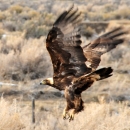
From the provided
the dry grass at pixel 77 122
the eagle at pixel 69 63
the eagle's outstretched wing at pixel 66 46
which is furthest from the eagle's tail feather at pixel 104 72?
the dry grass at pixel 77 122

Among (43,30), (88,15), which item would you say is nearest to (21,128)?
(43,30)

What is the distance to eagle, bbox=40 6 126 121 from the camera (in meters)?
4.47

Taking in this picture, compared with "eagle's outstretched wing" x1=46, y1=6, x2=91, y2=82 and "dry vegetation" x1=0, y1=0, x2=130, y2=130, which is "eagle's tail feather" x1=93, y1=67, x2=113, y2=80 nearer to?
"eagle's outstretched wing" x1=46, y1=6, x2=91, y2=82

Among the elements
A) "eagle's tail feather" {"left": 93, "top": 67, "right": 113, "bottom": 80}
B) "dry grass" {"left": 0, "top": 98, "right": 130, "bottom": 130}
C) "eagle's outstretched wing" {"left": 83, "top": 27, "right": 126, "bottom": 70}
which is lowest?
"dry grass" {"left": 0, "top": 98, "right": 130, "bottom": 130}

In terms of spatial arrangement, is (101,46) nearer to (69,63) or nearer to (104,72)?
(69,63)

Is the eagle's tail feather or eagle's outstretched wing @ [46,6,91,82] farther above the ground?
eagle's outstretched wing @ [46,6,91,82]

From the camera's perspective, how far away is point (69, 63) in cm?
473

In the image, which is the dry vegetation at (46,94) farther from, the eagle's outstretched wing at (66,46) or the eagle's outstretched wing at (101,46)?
the eagle's outstretched wing at (66,46)

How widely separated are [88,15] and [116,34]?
23610 mm

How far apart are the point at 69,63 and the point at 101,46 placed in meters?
0.93

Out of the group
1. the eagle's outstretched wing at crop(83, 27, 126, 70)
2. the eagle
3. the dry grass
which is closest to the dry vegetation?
the dry grass

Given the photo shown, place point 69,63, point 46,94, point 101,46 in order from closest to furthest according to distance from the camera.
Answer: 1. point 69,63
2. point 101,46
3. point 46,94

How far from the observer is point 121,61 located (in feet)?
46.0

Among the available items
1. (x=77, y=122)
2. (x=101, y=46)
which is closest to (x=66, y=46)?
(x=101, y=46)
